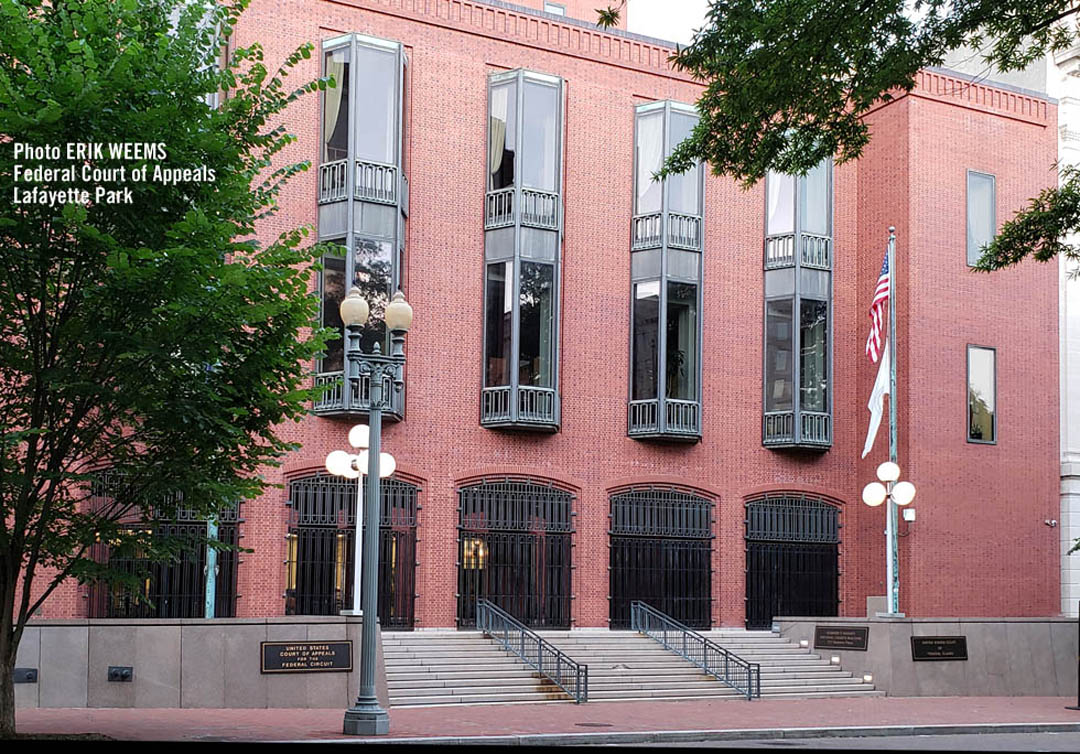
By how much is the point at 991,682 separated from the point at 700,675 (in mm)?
6911

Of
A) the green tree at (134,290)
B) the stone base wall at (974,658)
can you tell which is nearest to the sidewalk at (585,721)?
the stone base wall at (974,658)

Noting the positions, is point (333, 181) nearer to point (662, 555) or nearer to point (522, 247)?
point (522, 247)

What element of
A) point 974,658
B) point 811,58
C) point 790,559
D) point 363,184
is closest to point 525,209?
point 363,184

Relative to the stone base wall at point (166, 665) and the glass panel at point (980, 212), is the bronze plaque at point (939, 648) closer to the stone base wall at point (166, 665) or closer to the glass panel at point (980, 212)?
the glass panel at point (980, 212)

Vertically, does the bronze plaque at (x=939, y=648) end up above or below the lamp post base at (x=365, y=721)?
below

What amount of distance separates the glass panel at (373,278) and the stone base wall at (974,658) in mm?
12175

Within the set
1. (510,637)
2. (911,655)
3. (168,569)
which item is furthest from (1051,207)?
(168,569)

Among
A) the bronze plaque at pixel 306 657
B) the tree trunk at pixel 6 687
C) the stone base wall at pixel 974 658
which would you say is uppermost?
the tree trunk at pixel 6 687

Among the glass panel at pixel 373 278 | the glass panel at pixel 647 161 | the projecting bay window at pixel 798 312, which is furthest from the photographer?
the projecting bay window at pixel 798 312

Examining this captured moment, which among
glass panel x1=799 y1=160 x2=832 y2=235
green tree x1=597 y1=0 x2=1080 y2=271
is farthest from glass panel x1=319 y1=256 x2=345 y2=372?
green tree x1=597 y1=0 x2=1080 y2=271

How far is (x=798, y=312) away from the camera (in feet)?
108

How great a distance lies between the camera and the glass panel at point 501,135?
30.3 meters

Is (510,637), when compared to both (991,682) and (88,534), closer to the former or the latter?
(991,682)

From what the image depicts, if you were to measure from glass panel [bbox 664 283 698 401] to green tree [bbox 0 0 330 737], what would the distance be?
57.1 ft
